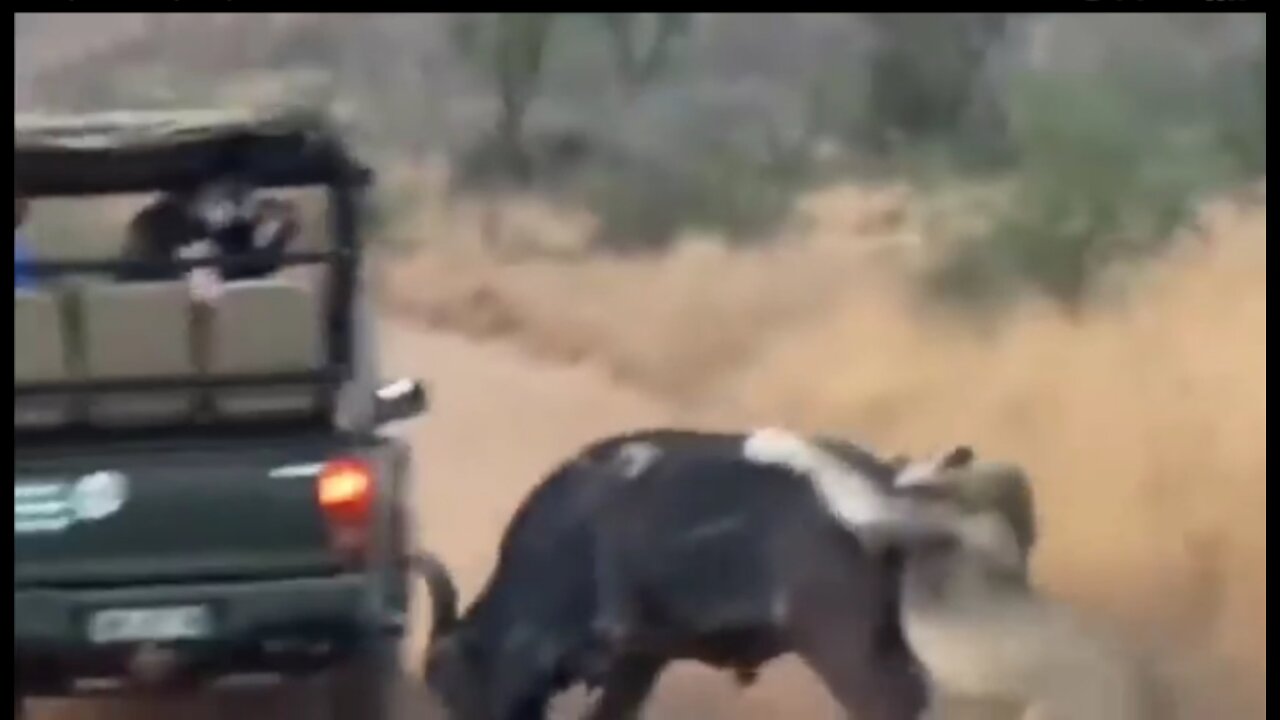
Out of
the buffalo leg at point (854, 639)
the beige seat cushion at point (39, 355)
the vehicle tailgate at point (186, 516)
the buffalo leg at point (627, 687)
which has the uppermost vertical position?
the beige seat cushion at point (39, 355)

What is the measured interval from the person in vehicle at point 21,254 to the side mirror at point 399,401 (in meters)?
0.24

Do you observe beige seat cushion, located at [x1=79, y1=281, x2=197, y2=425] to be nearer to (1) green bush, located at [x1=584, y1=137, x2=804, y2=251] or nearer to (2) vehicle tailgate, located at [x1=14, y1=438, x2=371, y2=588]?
(2) vehicle tailgate, located at [x1=14, y1=438, x2=371, y2=588]

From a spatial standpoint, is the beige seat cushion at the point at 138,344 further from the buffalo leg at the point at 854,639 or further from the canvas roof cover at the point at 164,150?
the buffalo leg at the point at 854,639

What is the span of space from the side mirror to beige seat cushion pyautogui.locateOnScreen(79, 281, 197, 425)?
124 millimetres

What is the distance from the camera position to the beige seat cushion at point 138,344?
1406 mm

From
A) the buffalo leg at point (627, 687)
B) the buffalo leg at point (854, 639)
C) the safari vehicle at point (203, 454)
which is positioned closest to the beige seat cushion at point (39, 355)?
the safari vehicle at point (203, 454)

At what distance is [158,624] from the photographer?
1.38m

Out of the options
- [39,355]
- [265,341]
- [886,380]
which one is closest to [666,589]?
[886,380]

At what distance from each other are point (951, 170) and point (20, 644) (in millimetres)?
693

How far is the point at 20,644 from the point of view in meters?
1.40

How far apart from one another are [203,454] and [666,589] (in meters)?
0.31

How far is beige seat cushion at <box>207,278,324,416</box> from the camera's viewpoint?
142 cm

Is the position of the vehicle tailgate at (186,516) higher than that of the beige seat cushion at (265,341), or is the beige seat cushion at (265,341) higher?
the beige seat cushion at (265,341)
